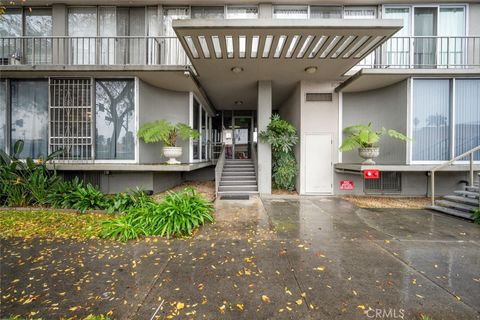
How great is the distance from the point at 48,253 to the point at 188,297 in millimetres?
2667

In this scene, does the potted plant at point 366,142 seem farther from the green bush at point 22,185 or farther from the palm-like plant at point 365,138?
the green bush at point 22,185

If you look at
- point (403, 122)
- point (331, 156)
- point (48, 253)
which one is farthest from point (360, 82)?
point (48, 253)

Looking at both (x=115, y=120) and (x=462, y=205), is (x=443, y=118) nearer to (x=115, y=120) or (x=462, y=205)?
(x=462, y=205)

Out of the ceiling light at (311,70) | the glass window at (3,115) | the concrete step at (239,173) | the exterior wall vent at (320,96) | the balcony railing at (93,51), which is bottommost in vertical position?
the concrete step at (239,173)

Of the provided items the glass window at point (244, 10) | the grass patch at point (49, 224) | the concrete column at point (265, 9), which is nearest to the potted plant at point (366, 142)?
A: the concrete column at point (265, 9)

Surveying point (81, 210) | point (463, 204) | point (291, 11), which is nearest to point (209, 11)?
point (291, 11)

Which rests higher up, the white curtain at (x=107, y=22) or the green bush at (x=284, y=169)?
the white curtain at (x=107, y=22)

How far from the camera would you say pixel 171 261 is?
308 cm

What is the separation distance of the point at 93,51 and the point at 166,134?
14.5 ft

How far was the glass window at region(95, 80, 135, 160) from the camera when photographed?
6.94 m

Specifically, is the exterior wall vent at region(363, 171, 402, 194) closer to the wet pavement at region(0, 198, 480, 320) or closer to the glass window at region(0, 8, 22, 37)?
the wet pavement at region(0, 198, 480, 320)

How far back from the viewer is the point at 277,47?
18.8 ft

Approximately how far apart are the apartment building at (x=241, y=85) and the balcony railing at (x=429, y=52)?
37 millimetres

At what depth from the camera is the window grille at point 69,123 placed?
22.4 feet
